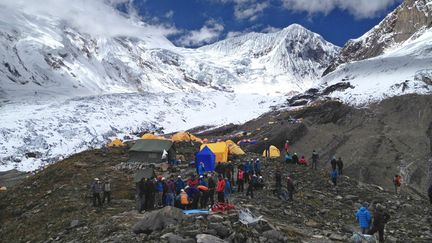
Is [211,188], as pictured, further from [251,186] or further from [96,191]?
[96,191]

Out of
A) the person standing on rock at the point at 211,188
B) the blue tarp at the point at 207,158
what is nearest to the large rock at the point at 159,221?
the person standing on rock at the point at 211,188

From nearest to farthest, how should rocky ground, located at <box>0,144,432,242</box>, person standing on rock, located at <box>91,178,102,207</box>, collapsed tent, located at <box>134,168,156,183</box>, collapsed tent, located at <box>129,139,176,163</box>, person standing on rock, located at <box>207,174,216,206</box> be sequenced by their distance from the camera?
rocky ground, located at <box>0,144,432,242</box> → person standing on rock, located at <box>207,174,216,206</box> → person standing on rock, located at <box>91,178,102,207</box> → collapsed tent, located at <box>134,168,156,183</box> → collapsed tent, located at <box>129,139,176,163</box>

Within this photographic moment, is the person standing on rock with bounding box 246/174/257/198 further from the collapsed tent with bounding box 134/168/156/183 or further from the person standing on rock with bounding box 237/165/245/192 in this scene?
the collapsed tent with bounding box 134/168/156/183

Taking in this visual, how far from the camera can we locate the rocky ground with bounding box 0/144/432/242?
17.9 meters

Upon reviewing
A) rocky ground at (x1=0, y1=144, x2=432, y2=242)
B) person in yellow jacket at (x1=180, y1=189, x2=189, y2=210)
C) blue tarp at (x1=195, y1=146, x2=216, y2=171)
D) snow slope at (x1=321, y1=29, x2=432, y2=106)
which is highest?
snow slope at (x1=321, y1=29, x2=432, y2=106)

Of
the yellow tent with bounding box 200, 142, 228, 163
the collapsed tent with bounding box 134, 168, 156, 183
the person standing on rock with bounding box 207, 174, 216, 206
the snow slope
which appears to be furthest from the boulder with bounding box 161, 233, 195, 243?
the snow slope

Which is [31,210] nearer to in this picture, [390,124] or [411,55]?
[390,124]

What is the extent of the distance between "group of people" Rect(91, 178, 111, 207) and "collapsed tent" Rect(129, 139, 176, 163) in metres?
15.6

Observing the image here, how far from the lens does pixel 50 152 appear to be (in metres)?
134

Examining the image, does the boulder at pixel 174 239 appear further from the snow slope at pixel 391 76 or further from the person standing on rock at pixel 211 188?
the snow slope at pixel 391 76

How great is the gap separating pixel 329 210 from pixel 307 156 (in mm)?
64756

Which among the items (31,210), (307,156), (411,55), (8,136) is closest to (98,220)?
(31,210)

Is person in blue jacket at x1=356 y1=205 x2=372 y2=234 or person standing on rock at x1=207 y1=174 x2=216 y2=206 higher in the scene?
person standing on rock at x1=207 y1=174 x2=216 y2=206

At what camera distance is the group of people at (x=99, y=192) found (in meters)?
27.3
